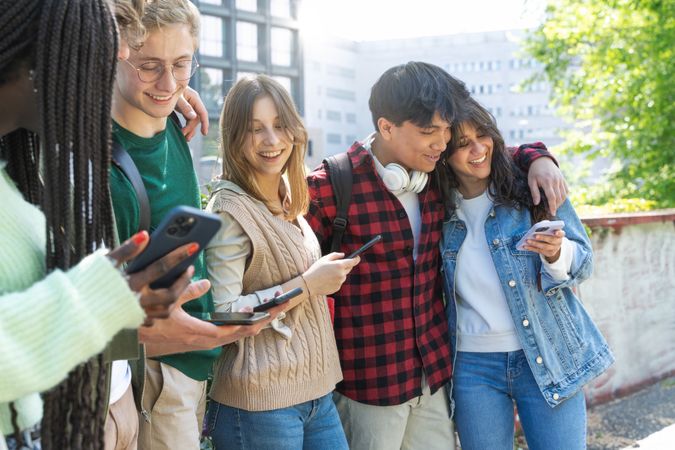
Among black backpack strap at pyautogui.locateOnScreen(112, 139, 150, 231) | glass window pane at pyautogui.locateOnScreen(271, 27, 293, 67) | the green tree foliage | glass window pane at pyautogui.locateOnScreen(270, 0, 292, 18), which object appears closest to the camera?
black backpack strap at pyautogui.locateOnScreen(112, 139, 150, 231)

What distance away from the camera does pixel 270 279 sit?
9.02 feet

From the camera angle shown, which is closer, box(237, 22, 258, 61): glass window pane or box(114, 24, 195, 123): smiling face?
box(114, 24, 195, 123): smiling face

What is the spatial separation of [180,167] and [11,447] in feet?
3.90

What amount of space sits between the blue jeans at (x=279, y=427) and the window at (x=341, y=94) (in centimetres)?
9024

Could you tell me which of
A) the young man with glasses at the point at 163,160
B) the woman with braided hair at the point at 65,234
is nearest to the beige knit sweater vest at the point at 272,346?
the young man with glasses at the point at 163,160

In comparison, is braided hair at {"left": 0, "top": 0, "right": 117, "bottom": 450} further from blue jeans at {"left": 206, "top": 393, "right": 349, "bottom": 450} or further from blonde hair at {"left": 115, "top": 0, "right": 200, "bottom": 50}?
blue jeans at {"left": 206, "top": 393, "right": 349, "bottom": 450}

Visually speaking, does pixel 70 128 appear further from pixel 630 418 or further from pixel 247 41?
pixel 247 41

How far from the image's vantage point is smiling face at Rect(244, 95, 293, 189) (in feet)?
9.32

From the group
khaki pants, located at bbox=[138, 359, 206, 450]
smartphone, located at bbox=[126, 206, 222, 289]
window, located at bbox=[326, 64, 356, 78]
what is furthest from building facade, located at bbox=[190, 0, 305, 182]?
smartphone, located at bbox=[126, 206, 222, 289]

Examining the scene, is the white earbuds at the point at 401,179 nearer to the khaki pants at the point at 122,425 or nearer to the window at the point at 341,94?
the khaki pants at the point at 122,425

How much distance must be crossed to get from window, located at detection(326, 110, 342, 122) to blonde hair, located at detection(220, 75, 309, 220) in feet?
292

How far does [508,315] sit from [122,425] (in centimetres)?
170

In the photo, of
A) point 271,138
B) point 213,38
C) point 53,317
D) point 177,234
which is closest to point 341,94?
point 213,38

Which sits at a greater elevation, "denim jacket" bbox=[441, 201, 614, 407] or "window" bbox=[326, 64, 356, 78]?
"window" bbox=[326, 64, 356, 78]
